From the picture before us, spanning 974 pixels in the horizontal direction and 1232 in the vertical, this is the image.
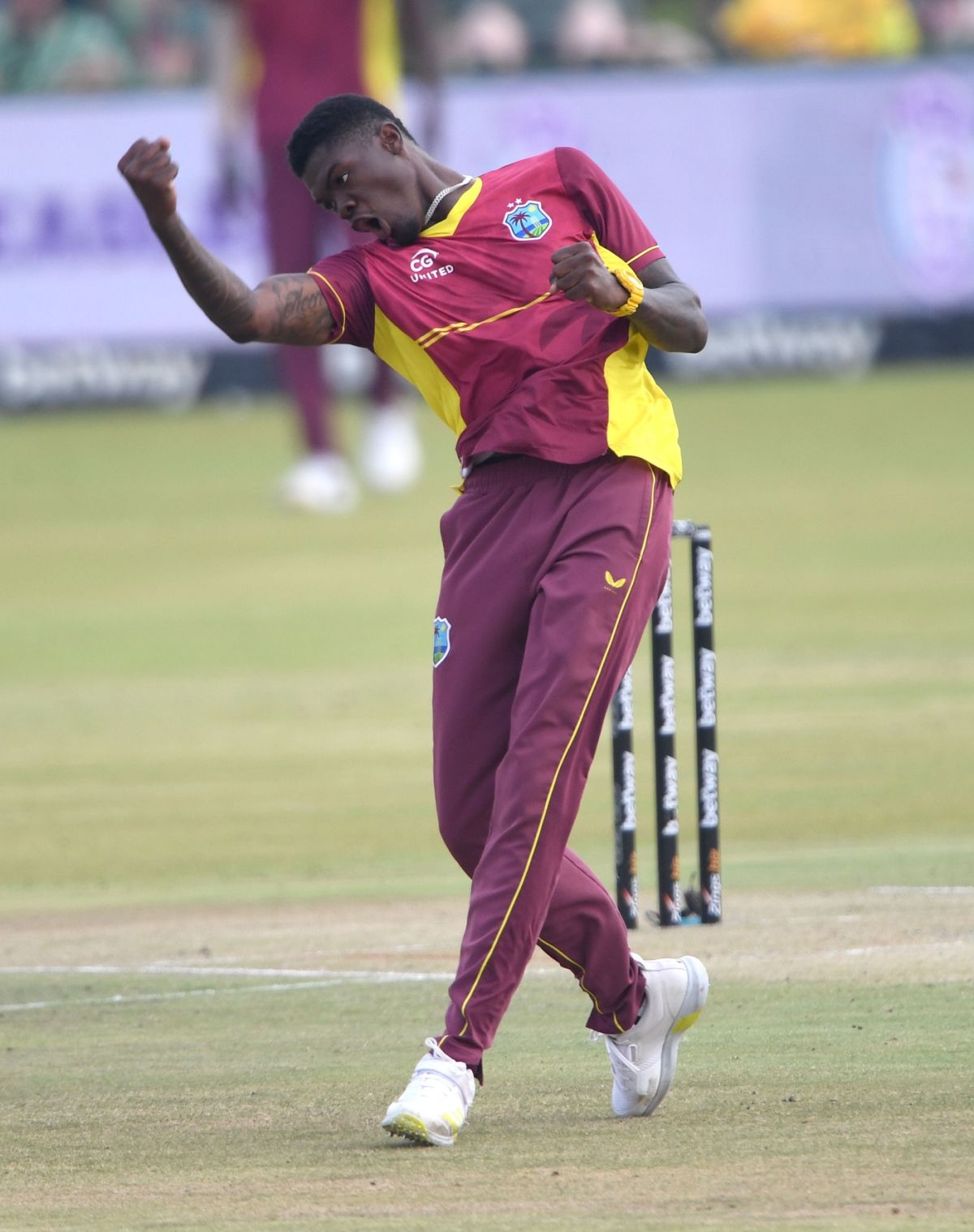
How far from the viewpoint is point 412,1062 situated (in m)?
5.99

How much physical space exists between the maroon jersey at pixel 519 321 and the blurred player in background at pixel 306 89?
36.0ft

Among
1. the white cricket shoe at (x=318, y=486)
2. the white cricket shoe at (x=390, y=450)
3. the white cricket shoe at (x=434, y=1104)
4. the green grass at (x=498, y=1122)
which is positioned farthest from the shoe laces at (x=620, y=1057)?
the white cricket shoe at (x=390, y=450)

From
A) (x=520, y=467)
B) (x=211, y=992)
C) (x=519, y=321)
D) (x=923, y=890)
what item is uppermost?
(x=519, y=321)

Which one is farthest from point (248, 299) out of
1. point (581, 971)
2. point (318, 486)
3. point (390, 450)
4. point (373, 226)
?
point (390, 450)

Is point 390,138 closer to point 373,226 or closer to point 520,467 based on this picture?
point 373,226

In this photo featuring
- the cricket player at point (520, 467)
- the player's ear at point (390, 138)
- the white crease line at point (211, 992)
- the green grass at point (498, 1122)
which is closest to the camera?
the green grass at point (498, 1122)

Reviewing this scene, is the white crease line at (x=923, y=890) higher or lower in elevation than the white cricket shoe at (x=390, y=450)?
higher

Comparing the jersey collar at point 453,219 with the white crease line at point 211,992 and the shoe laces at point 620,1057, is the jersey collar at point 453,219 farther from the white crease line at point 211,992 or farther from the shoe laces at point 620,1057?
the white crease line at point 211,992

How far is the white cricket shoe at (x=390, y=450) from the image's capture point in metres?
18.2

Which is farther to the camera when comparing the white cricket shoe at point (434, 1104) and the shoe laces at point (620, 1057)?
the shoe laces at point (620, 1057)

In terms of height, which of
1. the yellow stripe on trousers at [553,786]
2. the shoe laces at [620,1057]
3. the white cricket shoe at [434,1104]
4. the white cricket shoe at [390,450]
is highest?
the yellow stripe on trousers at [553,786]

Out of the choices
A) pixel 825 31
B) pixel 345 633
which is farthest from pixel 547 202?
pixel 825 31

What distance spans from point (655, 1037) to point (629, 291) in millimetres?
1486

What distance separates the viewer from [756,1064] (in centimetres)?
582
